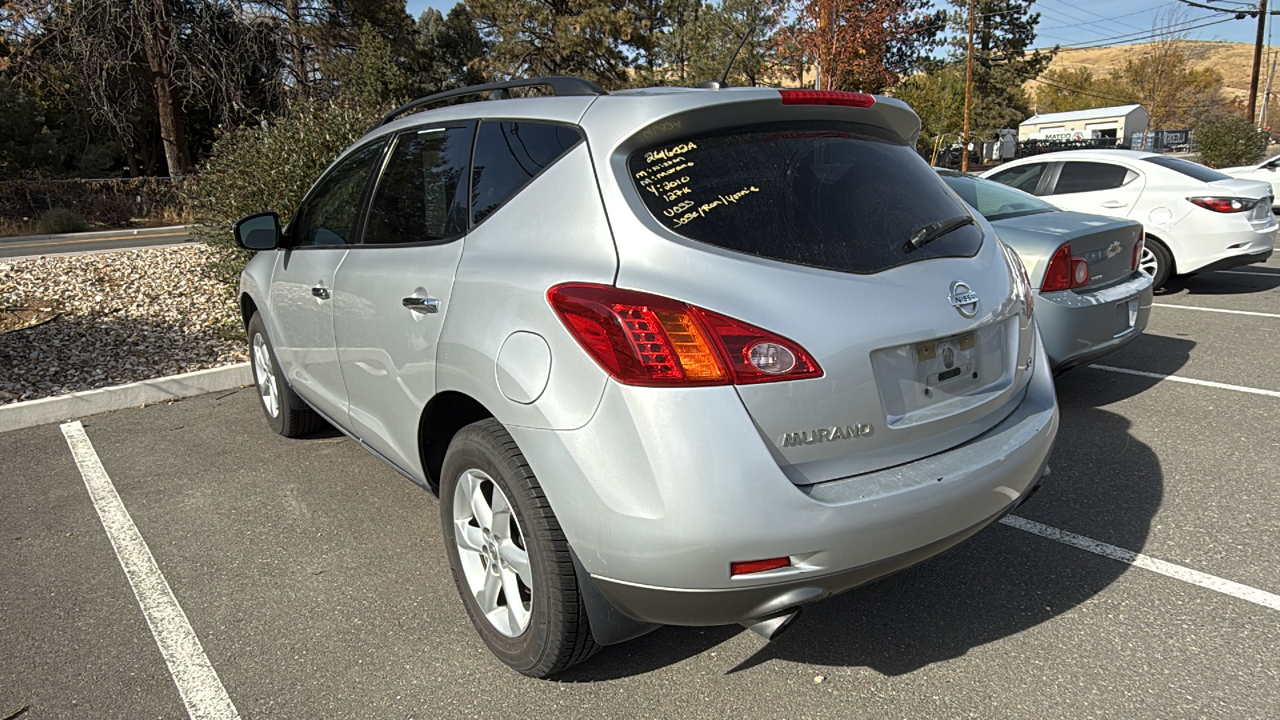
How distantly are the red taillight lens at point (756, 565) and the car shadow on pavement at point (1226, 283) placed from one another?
27.7ft

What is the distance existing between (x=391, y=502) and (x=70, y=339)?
5.13 meters

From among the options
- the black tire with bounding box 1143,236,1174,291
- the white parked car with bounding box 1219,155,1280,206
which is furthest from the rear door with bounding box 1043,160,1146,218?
the white parked car with bounding box 1219,155,1280,206

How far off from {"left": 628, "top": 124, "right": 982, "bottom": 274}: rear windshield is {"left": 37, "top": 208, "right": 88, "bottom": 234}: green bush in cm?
2575

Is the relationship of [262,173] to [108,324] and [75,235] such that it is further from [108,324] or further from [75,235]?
[75,235]

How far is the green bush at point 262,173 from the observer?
23.9ft

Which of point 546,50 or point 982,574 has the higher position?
point 546,50

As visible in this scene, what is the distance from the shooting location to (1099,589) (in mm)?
2996

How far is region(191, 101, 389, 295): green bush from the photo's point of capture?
729 centimetres

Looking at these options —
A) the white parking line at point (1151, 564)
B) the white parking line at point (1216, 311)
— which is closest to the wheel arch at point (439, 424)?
the white parking line at point (1151, 564)

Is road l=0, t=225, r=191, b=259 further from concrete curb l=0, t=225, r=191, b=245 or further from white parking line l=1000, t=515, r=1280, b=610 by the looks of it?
white parking line l=1000, t=515, r=1280, b=610

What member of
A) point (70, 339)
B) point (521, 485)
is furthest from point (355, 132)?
point (521, 485)

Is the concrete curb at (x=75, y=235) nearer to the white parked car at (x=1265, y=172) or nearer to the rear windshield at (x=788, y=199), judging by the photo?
the rear windshield at (x=788, y=199)

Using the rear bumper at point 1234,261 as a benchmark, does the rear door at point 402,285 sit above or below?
above

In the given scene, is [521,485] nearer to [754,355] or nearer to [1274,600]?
[754,355]
